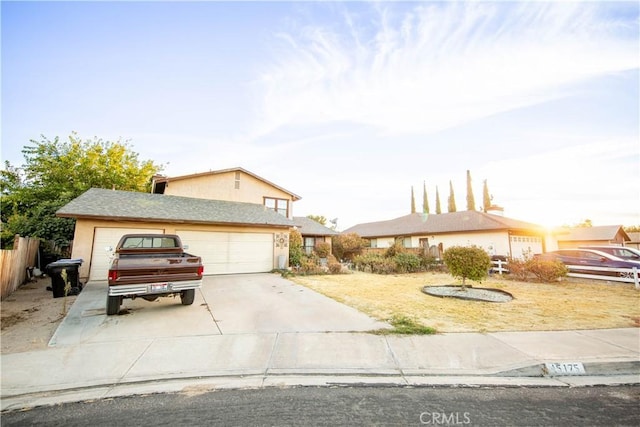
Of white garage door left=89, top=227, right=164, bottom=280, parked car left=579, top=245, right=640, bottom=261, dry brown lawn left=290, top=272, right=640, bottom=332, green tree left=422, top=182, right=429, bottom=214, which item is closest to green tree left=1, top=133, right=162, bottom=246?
white garage door left=89, top=227, right=164, bottom=280

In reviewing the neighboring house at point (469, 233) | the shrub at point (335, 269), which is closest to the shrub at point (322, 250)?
the neighboring house at point (469, 233)

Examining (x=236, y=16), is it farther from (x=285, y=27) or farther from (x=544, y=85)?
(x=544, y=85)

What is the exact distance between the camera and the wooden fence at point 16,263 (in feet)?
31.6

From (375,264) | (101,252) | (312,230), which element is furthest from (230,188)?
(375,264)

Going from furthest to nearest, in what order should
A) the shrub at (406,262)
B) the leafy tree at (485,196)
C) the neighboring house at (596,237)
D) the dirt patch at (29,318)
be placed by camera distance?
the leafy tree at (485,196) < the neighboring house at (596,237) < the shrub at (406,262) < the dirt patch at (29,318)

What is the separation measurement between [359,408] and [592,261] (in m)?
18.6

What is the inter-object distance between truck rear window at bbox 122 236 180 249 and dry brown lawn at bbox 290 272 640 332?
5935 millimetres

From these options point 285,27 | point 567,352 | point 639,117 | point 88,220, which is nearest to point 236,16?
point 285,27

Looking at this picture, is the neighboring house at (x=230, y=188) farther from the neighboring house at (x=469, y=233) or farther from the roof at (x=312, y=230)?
the neighboring house at (x=469, y=233)

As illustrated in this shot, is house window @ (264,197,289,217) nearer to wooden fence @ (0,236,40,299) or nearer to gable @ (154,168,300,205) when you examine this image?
gable @ (154,168,300,205)

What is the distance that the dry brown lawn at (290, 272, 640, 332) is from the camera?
21.9ft

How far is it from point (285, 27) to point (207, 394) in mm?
12464

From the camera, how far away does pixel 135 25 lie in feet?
33.7

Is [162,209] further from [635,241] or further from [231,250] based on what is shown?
[635,241]
